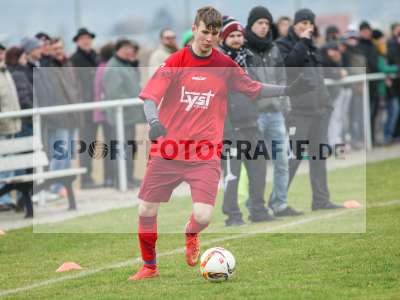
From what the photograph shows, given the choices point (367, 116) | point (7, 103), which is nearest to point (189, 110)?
point (7, 103)

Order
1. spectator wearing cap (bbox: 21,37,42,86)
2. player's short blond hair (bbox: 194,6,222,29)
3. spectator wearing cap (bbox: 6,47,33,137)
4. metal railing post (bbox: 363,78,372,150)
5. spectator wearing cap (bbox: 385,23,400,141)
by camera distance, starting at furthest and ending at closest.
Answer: spectator wearing cap (bbox: 385,23,400,141), metal railing post (bbox: 363,78,372,150), spectator wearing cap (bbox: 21,37,42,86), spectator wearing cap (bbox: 6,47,33,137), player's short blond hair (bbox: 194,6,222,29)

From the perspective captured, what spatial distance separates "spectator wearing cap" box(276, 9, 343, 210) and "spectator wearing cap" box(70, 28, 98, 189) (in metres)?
4.04

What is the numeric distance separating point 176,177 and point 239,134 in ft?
10.0

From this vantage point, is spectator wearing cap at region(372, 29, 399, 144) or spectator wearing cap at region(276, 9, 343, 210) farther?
spectator wearing cap at region(372, 29, 399, 144)

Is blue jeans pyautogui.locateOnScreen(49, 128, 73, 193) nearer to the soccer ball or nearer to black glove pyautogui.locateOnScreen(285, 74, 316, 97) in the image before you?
black glove pyautogui.locateOnScreen(285, 74, 316, 97)

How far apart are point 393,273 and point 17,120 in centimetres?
669

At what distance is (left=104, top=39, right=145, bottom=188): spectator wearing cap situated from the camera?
14.9m

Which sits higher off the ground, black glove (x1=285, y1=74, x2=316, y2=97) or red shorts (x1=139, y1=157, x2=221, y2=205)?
black glove (x1=285, y1=74, x2=316, y2=97)

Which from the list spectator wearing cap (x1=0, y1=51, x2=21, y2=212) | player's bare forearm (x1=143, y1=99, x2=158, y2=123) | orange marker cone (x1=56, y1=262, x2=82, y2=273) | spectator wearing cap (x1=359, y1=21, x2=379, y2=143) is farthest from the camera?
spectator wearing cap (x1=359, y1=21, x2=379, y2=143)

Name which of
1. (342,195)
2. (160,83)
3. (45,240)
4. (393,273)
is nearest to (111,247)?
(45,240)

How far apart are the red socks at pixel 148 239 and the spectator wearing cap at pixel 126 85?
659 cm

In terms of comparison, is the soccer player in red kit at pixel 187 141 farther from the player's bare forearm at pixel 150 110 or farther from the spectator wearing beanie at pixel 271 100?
the spectator wearing beanie at pixel 271 100

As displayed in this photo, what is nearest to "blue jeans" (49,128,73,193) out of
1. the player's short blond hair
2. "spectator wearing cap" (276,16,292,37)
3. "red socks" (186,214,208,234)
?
"spectator wearing cap" (276,16,292,37)

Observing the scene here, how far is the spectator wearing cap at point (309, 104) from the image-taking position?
11.7 meters
